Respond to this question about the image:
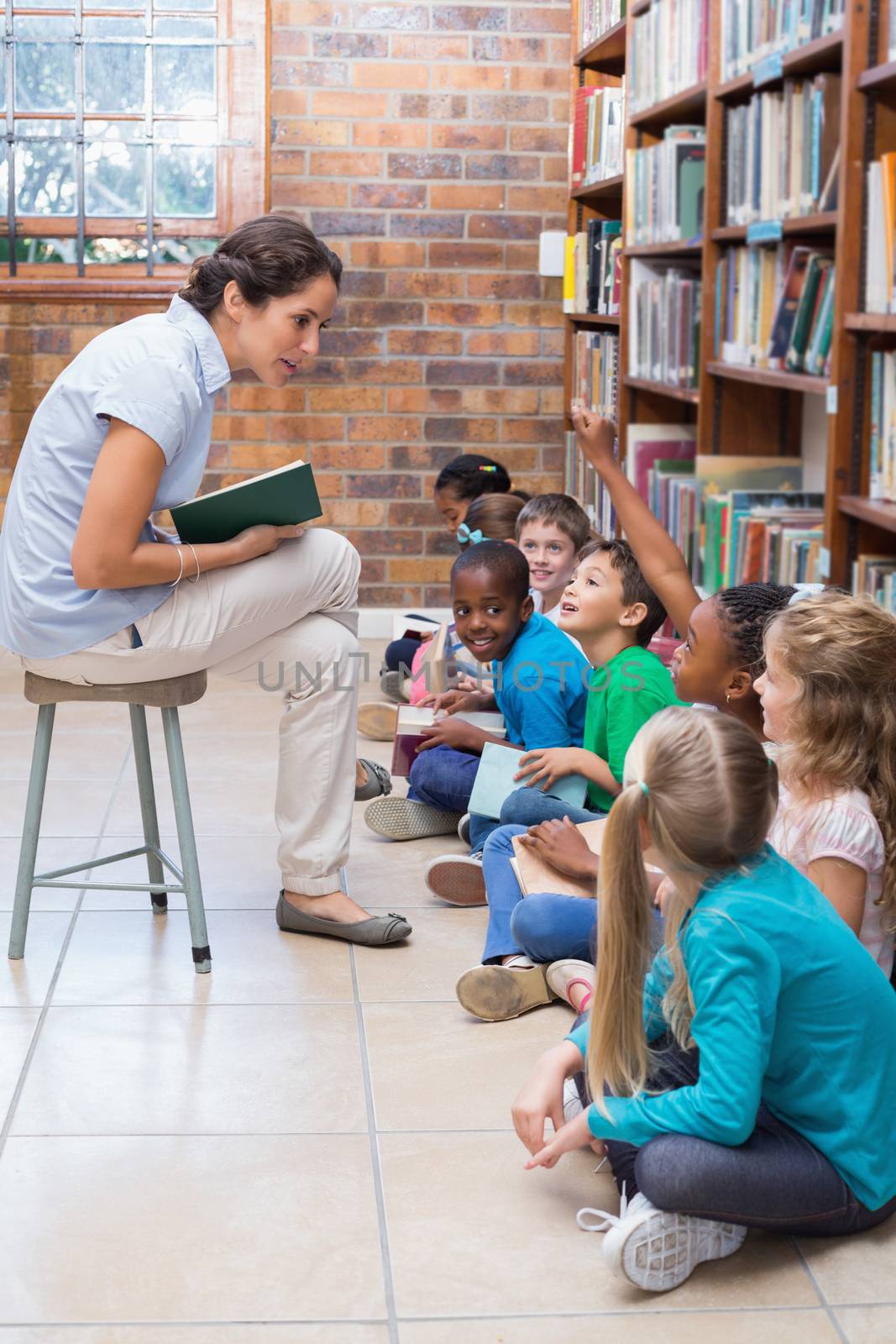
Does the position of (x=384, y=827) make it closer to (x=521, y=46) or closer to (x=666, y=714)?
(x=666, y=714)

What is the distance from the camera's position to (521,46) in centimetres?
519

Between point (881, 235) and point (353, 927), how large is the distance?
144cm

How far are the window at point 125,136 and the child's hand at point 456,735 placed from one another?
2.83m

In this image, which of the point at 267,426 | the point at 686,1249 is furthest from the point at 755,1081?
the point at 267,426

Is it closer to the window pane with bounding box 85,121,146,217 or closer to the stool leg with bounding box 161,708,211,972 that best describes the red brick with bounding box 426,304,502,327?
the window pane with bounding box 85,121,146,217

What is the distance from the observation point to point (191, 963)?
242cm

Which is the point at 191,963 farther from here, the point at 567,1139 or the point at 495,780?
the point at 567,1139

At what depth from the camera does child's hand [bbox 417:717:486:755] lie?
2.87 meters

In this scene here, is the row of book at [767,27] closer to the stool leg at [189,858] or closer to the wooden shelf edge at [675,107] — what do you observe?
the wooden shelf edge at [675,107]

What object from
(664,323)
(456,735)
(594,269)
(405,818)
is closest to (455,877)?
(456,735)

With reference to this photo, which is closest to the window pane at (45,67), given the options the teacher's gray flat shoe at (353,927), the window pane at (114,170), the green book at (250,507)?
the window pane at (114,170)

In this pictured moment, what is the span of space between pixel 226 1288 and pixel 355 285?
4.24 meters

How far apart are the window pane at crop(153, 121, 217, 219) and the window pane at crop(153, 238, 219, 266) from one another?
83 millimetres

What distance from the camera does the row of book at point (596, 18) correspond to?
14.8 feet
